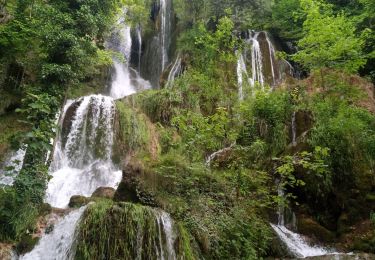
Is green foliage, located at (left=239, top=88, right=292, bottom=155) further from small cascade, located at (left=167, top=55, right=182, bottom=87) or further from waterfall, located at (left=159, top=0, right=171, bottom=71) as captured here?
waterfall, located at (left=159, top=0, right=171, bottom=71)

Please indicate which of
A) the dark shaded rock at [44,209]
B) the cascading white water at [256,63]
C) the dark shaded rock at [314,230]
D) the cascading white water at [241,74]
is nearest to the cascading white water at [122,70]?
the cascading white water at [241,74]

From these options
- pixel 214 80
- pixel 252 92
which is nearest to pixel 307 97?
pixel 252 92

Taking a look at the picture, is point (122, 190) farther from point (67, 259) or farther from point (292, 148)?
point (292, 148)

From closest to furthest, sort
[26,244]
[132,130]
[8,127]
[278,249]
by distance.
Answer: [26,244]
[278,249]
[8,127]
[132,130]

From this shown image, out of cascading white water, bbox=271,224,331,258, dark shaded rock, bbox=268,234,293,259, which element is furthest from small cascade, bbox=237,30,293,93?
dark shaded rock, bbox=268,234,293,259

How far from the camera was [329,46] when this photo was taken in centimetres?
1385

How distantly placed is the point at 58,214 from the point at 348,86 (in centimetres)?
1025

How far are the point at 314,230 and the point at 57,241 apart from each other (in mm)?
6245

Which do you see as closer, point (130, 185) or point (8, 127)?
point (130, 185)

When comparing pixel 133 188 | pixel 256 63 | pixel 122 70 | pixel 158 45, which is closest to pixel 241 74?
pixel 256 63

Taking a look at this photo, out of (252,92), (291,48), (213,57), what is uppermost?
(291,48)

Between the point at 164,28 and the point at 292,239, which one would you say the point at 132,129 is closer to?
the point at 292,239

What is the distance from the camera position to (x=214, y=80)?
1602cm

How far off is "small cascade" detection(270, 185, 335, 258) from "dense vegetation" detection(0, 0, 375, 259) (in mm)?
338
